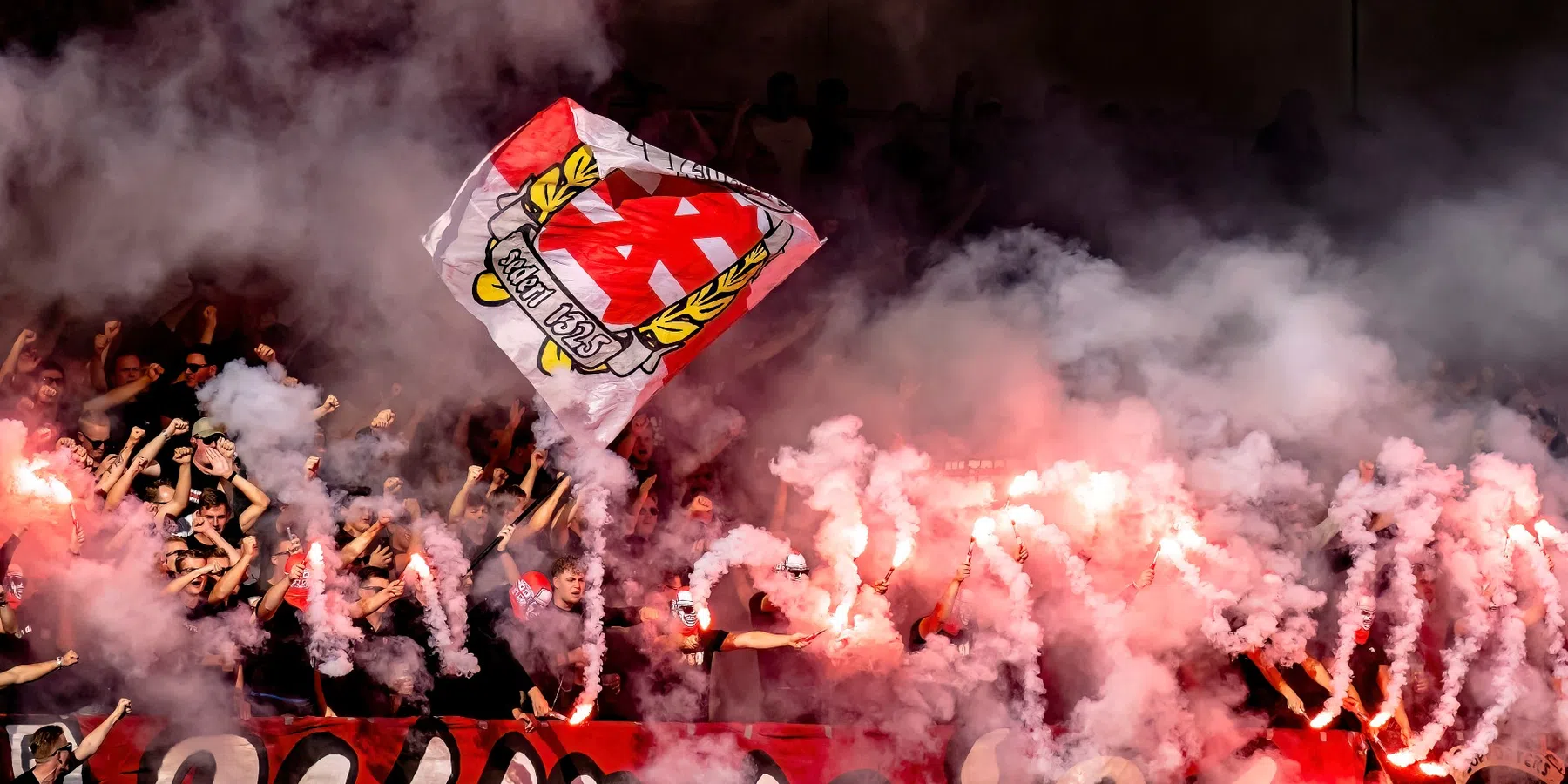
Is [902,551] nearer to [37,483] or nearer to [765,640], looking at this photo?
[765,640]

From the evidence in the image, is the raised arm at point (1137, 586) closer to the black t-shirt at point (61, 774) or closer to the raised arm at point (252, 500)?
the raised arm at point (252, 500)

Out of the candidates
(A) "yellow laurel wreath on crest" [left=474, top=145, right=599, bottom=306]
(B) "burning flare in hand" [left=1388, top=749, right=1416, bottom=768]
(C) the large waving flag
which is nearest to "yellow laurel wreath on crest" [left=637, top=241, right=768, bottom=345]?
(C) the large waving flag

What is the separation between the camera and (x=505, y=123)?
22.1ft

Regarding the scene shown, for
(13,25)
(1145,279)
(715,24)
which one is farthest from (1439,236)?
(13,25)

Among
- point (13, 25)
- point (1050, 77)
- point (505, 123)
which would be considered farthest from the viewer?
point (1050, 77)

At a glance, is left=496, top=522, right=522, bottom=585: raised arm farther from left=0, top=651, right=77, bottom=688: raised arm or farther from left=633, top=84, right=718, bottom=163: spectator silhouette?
left=633, top=84, right=718, bottom=163: spectator silhouette

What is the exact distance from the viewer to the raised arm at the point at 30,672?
4711mm

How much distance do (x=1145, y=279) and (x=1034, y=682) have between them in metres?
2.73

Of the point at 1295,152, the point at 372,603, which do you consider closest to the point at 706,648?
the point at 372,603

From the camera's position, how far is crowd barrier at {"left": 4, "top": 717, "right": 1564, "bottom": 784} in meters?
4.66

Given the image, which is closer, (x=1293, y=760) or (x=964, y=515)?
(x=1293, y=760)

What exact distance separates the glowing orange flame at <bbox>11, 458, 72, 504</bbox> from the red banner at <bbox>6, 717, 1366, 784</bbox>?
99cm

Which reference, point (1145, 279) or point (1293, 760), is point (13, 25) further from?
point (1293, 760)

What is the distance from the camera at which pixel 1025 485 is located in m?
6.31
